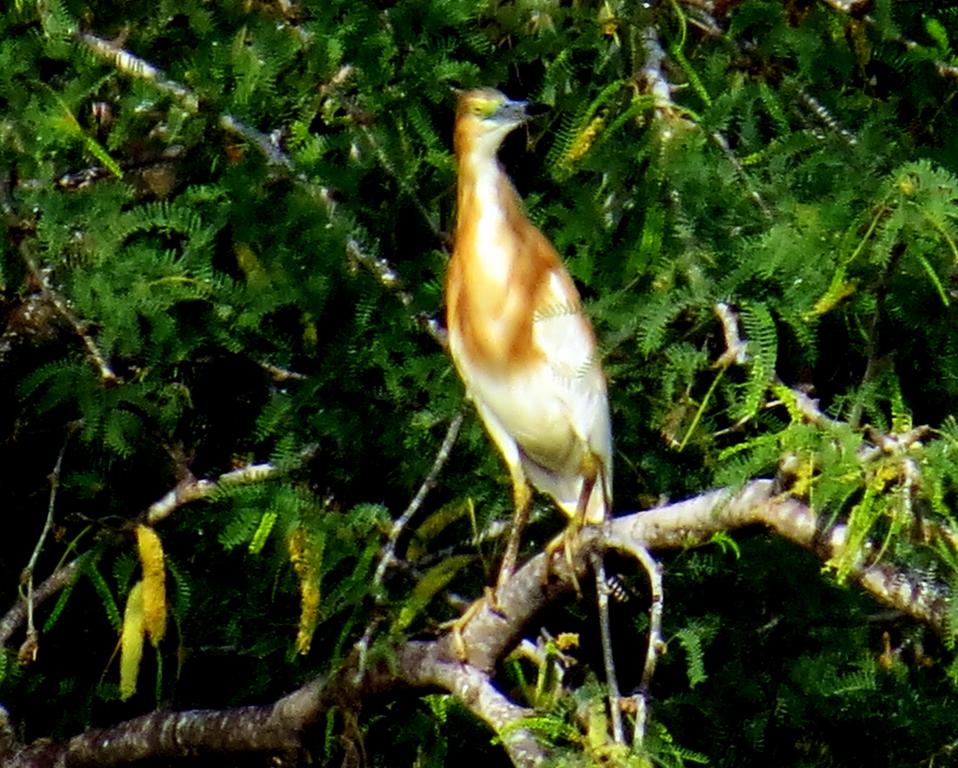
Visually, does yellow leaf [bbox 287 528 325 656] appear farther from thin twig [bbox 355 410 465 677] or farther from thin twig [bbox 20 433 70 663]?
thin twig [bbox 20 433 70 663]

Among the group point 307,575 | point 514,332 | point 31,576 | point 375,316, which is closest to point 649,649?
point 307,575

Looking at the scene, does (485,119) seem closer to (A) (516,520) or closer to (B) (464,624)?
(A) (516,520)

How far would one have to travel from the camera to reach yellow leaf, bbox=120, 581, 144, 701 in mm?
3084

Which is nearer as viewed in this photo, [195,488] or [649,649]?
[649,649]

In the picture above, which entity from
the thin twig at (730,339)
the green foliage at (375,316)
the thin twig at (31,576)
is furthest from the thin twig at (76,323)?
the thin twig at (730,339)

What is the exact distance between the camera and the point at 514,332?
3.27 meters

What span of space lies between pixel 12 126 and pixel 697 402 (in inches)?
53.2

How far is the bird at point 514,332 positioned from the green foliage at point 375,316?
82mm

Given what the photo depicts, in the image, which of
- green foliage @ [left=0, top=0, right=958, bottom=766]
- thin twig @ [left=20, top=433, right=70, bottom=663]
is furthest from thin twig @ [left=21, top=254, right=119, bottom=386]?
thin twig @ [left=20, top=433, right=70, bottom=663]

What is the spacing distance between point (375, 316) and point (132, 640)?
2.32ft

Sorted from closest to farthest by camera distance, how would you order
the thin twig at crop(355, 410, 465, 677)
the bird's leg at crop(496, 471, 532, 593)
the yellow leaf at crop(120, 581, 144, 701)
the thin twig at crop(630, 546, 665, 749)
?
the thin twig at crop(630, 546, 665, 749)
the thin twig at crop(355, 410, 465, 677)
the yellow leaf at crop(120, 581, 144, 701)
the bird's leg at crop(496, 471, 532, 593)

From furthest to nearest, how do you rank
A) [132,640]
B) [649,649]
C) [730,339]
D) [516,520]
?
[516,520], [132,640], [730,339], [649,649]

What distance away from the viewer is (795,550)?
344 cm

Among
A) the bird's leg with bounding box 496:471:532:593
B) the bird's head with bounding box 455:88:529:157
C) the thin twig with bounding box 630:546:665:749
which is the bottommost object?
the bird's leg with bounding box 496:471:532:593
